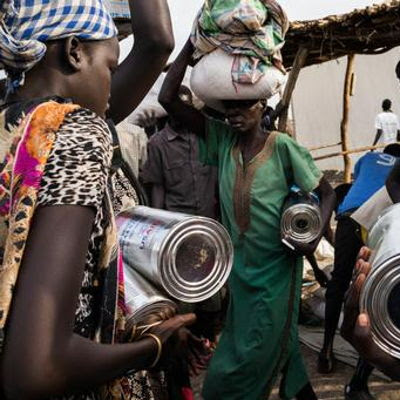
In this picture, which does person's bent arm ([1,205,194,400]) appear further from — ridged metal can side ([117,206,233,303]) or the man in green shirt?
the man in green shirt

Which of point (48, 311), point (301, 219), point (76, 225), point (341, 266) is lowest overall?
point (341, 266)

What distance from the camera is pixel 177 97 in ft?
11.6

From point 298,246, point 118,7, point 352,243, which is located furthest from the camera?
point 352,243

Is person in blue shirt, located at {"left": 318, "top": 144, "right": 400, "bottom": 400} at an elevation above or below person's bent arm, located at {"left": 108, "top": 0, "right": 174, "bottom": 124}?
below

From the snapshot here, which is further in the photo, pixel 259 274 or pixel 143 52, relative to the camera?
pixel 259 274

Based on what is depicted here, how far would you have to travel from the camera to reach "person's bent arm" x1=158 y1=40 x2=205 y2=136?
11.4 feet

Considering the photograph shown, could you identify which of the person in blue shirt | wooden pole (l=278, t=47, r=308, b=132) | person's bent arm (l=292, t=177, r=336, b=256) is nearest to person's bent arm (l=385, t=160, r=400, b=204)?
the person in blue shirt

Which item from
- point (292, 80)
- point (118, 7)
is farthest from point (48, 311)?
point (292, 80)

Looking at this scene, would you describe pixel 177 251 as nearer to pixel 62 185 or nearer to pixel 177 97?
pixel 62 185

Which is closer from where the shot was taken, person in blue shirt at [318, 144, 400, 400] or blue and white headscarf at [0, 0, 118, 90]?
blue and white headscarf at [0, 0, 118, 90]

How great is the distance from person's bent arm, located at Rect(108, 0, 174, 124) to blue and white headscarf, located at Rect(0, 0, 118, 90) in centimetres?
Result: 42

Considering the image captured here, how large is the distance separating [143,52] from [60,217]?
78 centimetres

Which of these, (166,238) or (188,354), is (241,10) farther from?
(188,354)

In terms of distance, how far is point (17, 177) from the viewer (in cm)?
110
